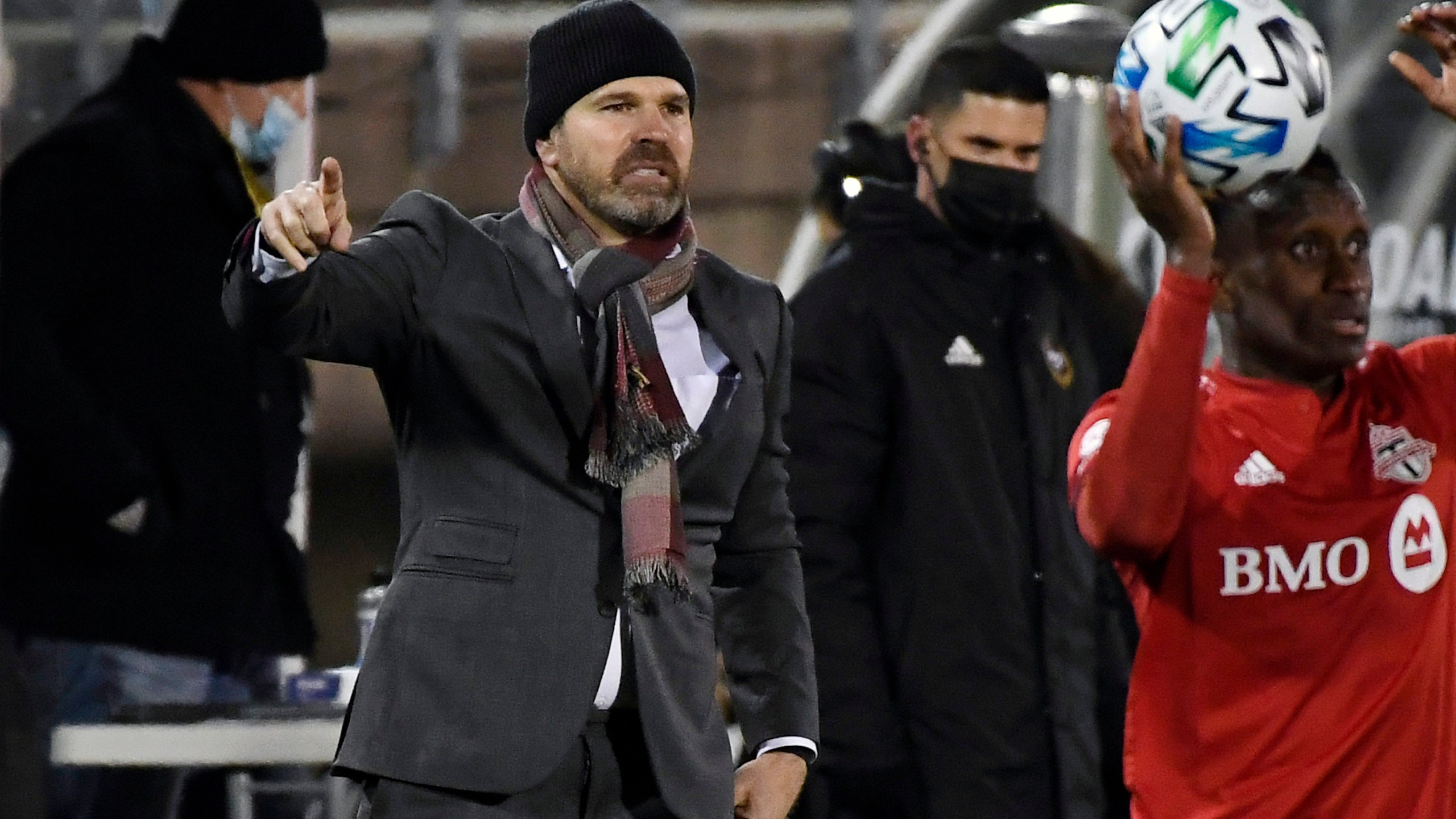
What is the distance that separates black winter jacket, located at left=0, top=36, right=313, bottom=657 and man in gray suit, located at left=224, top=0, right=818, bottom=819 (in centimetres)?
203

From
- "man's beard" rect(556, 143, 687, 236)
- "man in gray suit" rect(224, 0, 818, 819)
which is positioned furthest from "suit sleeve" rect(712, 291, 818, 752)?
"man's beard" rect(556, 143, 687, 236)

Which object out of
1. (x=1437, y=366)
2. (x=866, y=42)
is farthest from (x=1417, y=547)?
(x=866, y=42)

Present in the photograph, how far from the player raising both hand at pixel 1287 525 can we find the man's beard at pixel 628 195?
59 cm

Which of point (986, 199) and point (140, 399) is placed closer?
point (986, 199)

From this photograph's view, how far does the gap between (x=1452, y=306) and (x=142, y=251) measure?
3.24 metres

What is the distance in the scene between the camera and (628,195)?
257 cm

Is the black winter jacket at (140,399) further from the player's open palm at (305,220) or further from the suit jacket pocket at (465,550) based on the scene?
the player's open palm at (305,220)

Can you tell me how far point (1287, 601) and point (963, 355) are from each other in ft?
3.46

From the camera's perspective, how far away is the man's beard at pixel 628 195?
101 inches

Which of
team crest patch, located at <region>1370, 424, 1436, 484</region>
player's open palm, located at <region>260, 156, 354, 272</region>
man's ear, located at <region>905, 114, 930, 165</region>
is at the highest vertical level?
player's open palm, located at <region>260, 156, 354, 272</region>

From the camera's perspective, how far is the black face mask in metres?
3.85

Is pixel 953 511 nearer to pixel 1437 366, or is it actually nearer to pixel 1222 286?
pixel 1222 286

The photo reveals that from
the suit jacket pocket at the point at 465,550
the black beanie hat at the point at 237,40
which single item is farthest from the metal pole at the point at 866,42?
the suit jacket pocket at the point at 465,550

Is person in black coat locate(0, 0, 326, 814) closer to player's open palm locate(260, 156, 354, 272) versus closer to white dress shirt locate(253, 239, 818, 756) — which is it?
white dress shirt locate(253, 239, 818, 756)
